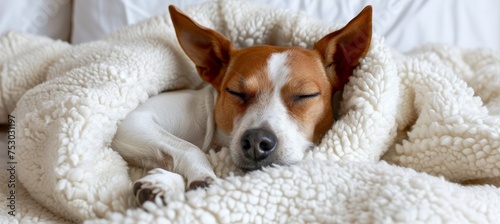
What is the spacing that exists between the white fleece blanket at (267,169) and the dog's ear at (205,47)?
11 centimetres

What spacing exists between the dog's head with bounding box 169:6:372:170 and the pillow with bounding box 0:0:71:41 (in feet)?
3.04

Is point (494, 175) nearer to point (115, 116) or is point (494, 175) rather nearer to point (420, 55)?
point (420, 55)

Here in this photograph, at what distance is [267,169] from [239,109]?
11.4 inches

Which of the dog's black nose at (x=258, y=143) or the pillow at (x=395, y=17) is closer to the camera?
the dog's black nose at (x=258, y=143)

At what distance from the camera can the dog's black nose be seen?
43.6 inches

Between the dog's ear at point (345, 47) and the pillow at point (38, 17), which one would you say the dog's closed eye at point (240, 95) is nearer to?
the dog's ear at point (345, 47)

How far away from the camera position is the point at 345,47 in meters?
1.36

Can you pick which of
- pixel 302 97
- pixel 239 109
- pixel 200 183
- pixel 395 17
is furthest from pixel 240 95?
pixel 395 17

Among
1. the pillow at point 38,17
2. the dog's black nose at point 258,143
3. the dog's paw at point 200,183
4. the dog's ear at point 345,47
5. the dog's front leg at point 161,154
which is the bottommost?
the pillow at point 38,17

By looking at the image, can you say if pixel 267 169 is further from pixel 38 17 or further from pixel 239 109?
pixel 38 17

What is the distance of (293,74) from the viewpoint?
126 cm

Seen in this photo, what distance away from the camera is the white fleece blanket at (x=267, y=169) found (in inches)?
35.7

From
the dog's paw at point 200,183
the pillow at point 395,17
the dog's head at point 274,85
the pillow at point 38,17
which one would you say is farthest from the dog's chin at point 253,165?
the pillow at point 38,17

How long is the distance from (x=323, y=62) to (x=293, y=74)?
15cm
